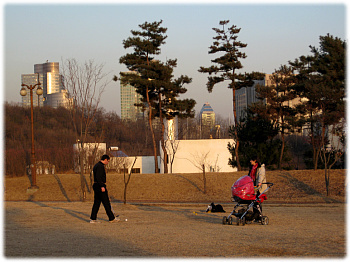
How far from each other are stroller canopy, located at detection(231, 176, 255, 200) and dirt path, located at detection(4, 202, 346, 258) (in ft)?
2.73

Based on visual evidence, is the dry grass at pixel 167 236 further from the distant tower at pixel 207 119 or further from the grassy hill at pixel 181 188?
the distant tower at pixel 207 119

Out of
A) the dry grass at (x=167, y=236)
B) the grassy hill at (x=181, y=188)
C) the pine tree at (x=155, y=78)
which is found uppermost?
the pine tree at (x=155, y=78)

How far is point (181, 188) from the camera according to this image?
2875cm

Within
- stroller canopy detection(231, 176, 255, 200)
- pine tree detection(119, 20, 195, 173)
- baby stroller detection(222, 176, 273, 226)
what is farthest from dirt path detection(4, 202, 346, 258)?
pine tree detection(119, 20, 195, 173)

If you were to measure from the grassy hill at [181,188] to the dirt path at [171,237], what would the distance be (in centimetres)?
1190

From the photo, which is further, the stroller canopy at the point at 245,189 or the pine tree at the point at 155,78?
the pine tree at the point at 155,78

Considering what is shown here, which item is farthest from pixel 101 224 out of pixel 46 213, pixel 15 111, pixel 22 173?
pixel 15 111

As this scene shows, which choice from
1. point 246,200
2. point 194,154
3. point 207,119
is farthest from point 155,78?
point 207,119

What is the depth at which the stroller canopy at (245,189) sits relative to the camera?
12.2 metres

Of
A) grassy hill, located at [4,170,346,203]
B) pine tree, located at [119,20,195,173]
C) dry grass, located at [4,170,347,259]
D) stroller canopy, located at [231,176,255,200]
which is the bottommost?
grassy hill, located at [4,170,346,203]

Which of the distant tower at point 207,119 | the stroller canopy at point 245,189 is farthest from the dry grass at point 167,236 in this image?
the distant tower at point 207,119

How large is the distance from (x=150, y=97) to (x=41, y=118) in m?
55.5

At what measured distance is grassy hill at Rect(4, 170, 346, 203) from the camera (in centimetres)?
2595

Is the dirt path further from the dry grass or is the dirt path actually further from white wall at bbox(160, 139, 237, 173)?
white wall at bbox(160, 139, 237, 173)
